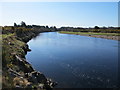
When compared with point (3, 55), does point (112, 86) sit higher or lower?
lower

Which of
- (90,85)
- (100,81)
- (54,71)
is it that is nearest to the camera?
(90,85)

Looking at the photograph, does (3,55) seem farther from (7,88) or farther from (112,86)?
(112,86)

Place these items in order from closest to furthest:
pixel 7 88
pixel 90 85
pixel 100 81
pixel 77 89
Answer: pixel 7 88 → pixel 77 89 → pixel 90 85 → pixel 100 81

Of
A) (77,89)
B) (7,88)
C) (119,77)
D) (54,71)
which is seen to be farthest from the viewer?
(54,71)

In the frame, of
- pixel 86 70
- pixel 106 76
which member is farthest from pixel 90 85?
pixel 86 70

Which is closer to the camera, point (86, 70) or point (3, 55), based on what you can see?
point (3, 55)

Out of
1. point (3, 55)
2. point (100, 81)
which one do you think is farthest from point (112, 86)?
point (3, 55)

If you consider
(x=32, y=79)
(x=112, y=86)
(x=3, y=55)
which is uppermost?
(x=3, y=55)

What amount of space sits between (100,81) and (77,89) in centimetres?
379

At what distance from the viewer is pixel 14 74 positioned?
1409 cm

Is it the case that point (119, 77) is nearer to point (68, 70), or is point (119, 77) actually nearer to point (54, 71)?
point (68, 70)

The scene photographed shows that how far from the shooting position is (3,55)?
47.6 ft

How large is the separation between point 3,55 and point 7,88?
467 cm

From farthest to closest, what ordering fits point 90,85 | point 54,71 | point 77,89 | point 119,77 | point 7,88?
point 54,71, point 119,77, point 90,85, point 77,89, point 7,88
